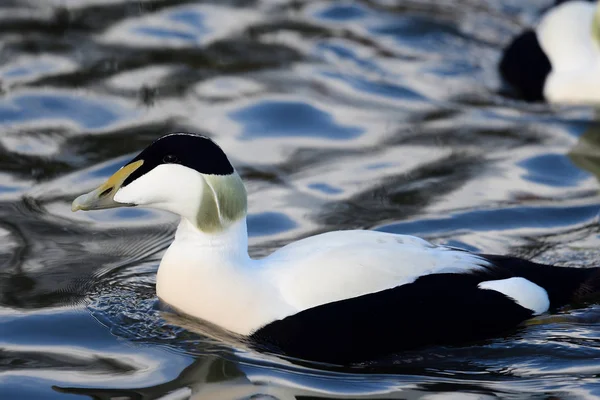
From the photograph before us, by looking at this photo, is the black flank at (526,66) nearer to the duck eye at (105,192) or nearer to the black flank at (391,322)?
the black flank at (391,322)

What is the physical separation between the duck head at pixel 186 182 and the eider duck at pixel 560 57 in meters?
4.17

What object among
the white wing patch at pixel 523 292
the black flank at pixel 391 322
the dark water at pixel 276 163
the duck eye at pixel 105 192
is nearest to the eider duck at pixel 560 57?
the dark water at pixel 276 163

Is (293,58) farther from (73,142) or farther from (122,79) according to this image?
(73,142)

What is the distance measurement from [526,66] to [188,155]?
454 centimetres

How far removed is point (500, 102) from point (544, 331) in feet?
11.8

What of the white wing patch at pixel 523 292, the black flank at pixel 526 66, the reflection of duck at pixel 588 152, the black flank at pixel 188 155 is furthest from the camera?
the black flank at pixel 526 66

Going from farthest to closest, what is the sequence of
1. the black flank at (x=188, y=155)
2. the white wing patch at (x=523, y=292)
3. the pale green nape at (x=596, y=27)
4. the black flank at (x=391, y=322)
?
the pale green nape at (x=596, y=27), the white wing patch at (x=523, y=292), the black flank at (x=188, y=155), the black flank at (x=391, y=322)

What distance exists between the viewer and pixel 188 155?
407 cm

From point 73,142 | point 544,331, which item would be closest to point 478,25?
point 73,142

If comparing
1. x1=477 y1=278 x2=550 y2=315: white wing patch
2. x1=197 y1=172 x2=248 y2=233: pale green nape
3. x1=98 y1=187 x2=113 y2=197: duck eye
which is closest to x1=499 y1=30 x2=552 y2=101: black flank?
x1=477 y1=278 x2=550 y2=315: white wing patch

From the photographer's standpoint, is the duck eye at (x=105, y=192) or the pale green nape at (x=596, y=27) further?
the pale green nape at (x=596, y=27)

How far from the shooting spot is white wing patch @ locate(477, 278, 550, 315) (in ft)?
13.9

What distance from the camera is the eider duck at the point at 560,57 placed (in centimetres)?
774

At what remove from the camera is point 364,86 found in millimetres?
7812
